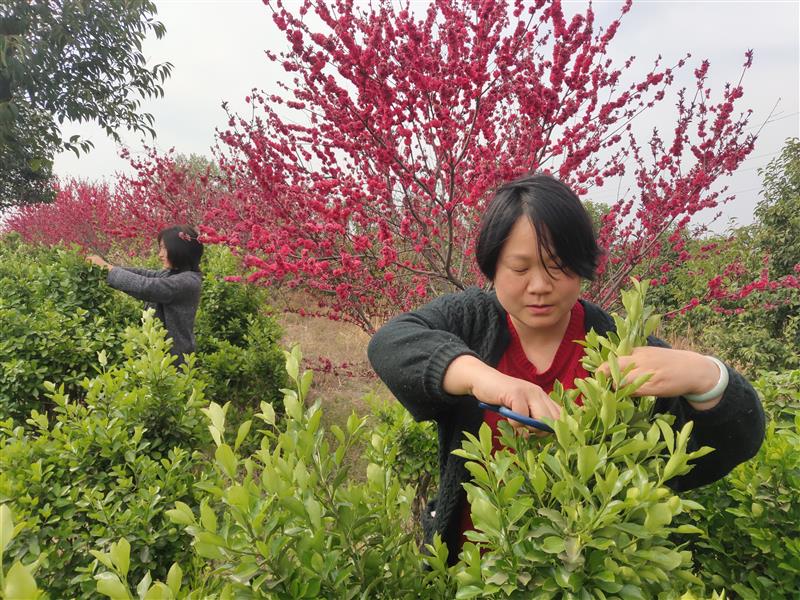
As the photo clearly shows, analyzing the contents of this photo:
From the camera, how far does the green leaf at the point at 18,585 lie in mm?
453

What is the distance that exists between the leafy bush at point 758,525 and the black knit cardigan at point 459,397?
0.38m

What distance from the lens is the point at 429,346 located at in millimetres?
1021

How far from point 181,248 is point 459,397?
2.86 metres

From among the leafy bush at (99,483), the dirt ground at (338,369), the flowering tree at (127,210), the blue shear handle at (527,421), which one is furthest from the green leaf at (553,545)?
the flowering tree at (127,210)

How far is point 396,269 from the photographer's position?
3.59 meters

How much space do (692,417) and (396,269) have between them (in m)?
2.76

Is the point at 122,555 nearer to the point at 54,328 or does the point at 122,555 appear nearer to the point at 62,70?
the point at 54,328

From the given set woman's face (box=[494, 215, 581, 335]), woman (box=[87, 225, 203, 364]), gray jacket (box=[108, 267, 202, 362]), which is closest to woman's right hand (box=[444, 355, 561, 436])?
woman's face (box=[494, 215, 581, 335])

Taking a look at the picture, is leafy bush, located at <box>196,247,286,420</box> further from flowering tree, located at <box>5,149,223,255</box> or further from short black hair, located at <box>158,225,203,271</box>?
flowering tree, located at <box>5,149,223,255</box>

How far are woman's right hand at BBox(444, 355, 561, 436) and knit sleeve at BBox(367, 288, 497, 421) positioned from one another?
0.04 m

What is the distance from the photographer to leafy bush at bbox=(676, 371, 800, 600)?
128 centimetres

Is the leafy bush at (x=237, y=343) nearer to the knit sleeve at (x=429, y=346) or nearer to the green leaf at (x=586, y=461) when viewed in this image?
the knit sleeve at (x=429, y=346)

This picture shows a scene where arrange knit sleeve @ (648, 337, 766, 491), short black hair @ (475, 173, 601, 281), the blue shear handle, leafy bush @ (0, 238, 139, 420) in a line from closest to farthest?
the blue shear handle, knit sleeve @ (648, 337, 766, 491), short black hair @ (475, 173, 601, 281), leafy bush @ (0, 238, 139, 420)

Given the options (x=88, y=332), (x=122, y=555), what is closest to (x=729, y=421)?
(x=122, y=555)
